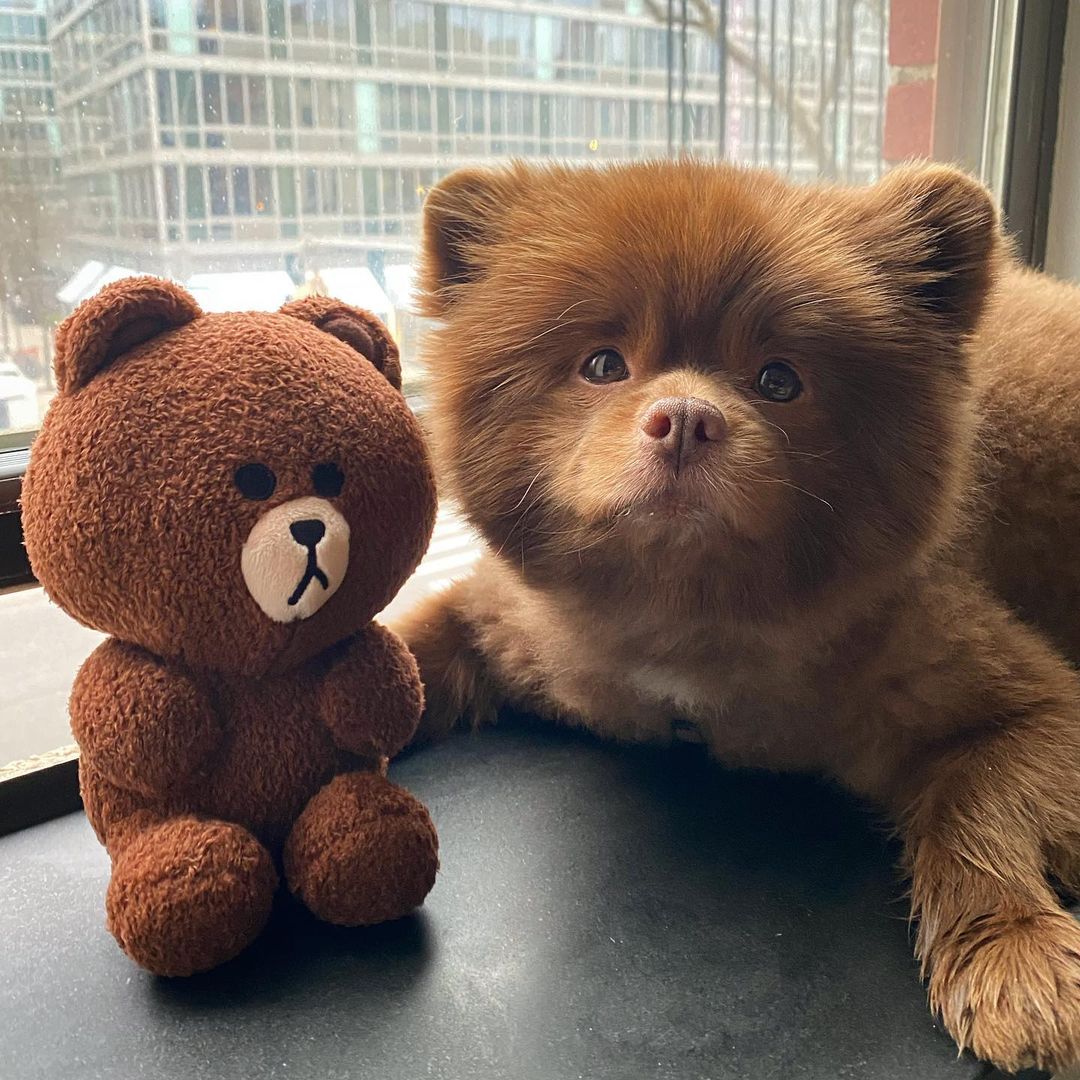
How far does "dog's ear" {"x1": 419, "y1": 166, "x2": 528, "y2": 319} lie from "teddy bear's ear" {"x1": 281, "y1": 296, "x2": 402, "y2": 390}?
9 centimetres

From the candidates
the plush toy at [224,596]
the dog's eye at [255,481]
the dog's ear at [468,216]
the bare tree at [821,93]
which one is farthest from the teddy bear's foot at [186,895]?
the bare tree at [821,93]

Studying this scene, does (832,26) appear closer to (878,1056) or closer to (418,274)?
(418,274)

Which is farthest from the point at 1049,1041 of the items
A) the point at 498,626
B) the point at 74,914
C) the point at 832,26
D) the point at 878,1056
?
the point at 832,26

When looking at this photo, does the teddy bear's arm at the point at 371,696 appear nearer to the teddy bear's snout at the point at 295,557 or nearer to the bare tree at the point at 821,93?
the teddy bear's snout at the point at 295,557

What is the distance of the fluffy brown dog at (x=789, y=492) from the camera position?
2.52 feet

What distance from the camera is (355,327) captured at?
2.74 feet

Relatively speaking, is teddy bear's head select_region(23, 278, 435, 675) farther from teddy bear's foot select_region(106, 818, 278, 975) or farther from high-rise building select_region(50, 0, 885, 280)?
high-rise building select_region(50, 0, 885, 280)

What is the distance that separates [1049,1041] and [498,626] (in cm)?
57

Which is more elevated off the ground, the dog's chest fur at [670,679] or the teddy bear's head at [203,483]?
the teddy bear's head at [203,483]

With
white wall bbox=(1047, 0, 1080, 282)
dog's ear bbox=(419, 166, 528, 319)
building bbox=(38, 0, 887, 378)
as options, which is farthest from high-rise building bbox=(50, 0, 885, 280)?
white wall bbox=(1047, 0, 1080, 282)

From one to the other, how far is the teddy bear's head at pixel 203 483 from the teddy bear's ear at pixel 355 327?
6 cm

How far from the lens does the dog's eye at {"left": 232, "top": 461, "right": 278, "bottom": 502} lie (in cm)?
71

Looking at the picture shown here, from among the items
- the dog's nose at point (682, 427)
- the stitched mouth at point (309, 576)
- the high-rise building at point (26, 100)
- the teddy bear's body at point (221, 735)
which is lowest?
the teddy bear's body at point (221, 735)

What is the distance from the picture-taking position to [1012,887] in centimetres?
79
